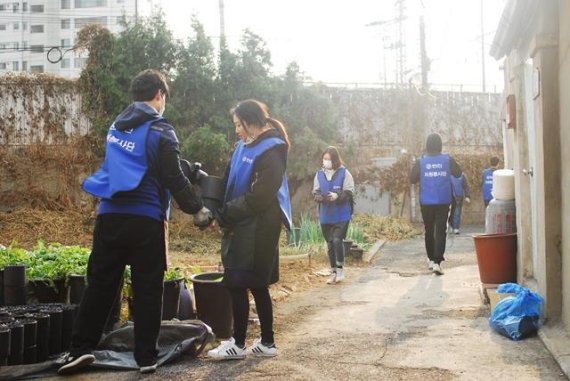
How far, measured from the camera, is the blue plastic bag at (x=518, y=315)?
5.02 meters

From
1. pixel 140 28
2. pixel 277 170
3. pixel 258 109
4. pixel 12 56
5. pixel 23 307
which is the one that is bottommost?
pixel 23 307

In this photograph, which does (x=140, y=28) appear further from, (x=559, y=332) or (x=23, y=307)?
(x=559, y=332)

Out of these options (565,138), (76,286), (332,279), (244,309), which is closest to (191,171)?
(244,309)

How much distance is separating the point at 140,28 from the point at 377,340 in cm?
1227

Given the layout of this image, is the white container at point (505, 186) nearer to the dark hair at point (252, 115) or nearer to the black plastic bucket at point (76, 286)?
the dark hair at point (252, 115)

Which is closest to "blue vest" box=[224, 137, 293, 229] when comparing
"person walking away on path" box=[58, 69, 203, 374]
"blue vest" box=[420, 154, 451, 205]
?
"person walking away on path" box=[58, 69, 203, 374]

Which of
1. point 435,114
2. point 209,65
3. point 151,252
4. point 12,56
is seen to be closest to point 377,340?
point 151,252

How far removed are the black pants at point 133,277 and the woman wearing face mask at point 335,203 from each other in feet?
15.3

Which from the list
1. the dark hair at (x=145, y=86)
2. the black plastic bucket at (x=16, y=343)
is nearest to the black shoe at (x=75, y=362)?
the black plastic bucket at (x=16, y=343)

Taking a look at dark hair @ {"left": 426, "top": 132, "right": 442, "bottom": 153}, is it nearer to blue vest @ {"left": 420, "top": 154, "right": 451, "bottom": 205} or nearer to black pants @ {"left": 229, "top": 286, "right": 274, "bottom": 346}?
blue vest @ {"left": 420, "top": 154, "right": 451, "bottom": 205}

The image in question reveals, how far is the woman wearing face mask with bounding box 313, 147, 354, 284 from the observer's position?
8.69m

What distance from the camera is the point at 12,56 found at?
61.8 meters

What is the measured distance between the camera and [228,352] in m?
4.59

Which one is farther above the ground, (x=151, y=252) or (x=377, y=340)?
(x=151, y=252)
